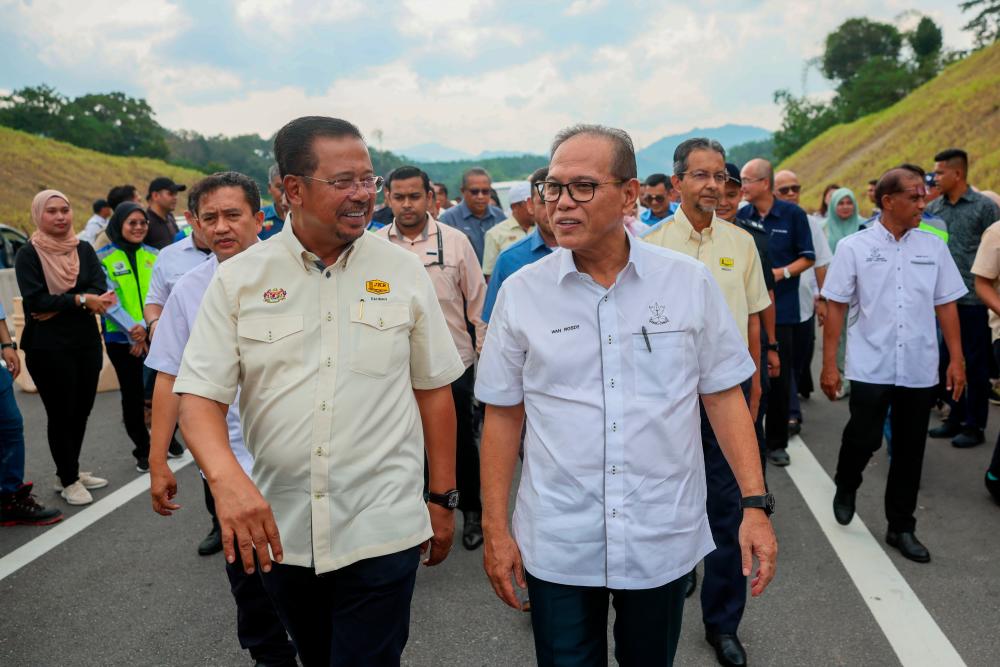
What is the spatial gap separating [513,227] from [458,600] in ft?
13.1

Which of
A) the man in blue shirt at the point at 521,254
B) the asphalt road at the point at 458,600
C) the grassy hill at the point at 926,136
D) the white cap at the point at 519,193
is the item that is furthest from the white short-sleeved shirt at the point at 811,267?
the grassy hill at the point at 926,136

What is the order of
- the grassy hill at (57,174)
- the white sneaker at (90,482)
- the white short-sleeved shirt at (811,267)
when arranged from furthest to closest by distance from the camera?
the grassy hill at (57,174) < the white short-sleeved shirt at (811,267) < the white sneaker at (90,482)

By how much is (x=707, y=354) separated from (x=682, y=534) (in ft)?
1.72

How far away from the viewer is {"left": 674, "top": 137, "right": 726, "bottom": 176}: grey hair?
377 cm

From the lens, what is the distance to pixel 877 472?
233 inches

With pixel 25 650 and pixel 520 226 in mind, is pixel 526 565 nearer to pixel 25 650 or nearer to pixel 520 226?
pixel 25 650

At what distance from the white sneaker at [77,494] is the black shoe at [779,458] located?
509 cm

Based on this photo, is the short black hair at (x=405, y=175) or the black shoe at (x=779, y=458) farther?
the black shoe at (x=779, y=458)

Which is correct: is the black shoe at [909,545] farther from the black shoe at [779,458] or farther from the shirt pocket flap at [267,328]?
the shirt pocket flap at [267,328]

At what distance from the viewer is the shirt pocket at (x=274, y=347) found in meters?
2.30

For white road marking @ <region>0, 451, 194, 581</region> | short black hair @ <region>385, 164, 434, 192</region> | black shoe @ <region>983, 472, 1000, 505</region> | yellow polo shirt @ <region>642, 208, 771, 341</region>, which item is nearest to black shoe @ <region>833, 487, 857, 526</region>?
black shoe @ <region>983, 472, 1000, 505</region>

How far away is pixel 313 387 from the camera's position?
2.31 m

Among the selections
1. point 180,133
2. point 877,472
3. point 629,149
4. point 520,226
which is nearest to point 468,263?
point 520,226

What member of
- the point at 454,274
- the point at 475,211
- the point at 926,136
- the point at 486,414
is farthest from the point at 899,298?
the point at 926,136
